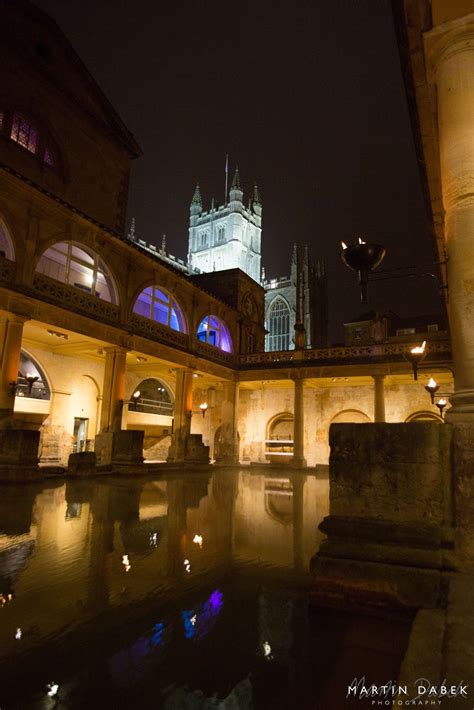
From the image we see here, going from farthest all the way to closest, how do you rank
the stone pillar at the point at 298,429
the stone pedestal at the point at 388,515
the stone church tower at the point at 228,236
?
→ the stone church tower at the point at 228,236
the stone pillar at the point at 298,429
the stone pedestal at the point at 388,515

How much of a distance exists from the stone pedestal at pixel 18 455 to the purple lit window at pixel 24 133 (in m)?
12.5

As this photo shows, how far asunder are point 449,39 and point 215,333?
70.9 feet

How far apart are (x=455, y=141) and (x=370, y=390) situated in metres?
21.8

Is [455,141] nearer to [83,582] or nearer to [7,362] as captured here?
[83,582]

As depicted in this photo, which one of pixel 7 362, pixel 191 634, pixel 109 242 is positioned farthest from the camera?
pixel 109 242

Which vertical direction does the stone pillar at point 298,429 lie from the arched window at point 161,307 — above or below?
below

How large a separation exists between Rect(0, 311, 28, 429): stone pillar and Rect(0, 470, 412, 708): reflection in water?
7751 millimetres

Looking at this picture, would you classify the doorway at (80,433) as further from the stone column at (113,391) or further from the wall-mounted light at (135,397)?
the stone column at (113,391)

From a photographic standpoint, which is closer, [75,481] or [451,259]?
[451,259]

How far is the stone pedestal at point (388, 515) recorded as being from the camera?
3.07m

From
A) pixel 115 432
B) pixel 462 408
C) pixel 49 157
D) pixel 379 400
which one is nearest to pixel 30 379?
pixel 115 432

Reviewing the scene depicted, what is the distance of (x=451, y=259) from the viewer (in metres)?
Result: 4.11

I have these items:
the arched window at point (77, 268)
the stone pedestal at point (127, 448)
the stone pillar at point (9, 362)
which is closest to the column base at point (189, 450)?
the stone pedestal at point (127, 448)

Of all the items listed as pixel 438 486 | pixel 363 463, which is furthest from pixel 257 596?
pixel 438 486
